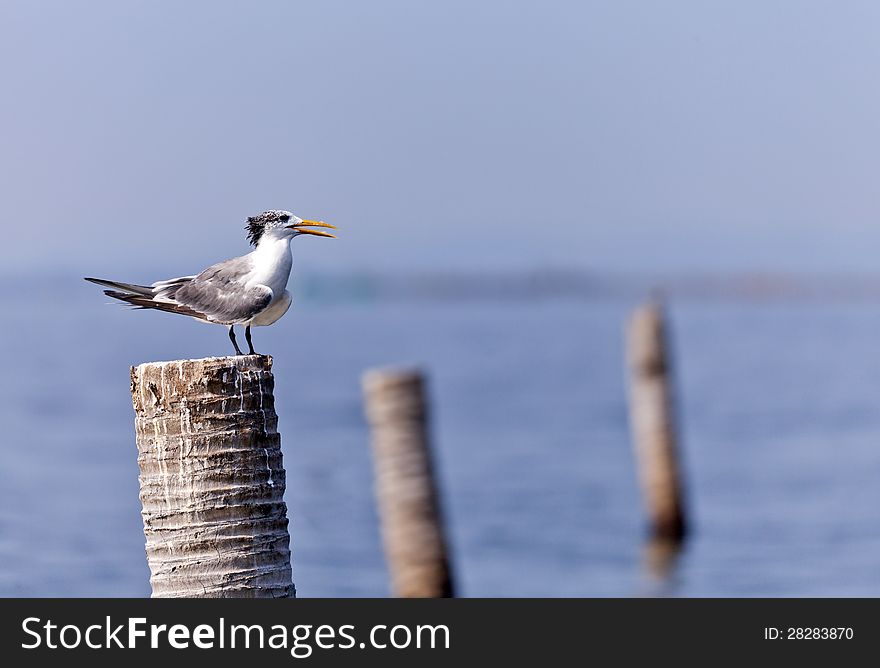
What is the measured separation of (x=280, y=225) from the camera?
685 cm

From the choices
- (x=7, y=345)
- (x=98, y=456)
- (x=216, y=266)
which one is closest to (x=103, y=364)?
(x=7, y=345)

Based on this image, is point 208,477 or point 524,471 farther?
point 524,471

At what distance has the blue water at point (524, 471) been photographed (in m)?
14.7

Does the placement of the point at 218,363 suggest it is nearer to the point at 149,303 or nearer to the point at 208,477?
the point at 208,477

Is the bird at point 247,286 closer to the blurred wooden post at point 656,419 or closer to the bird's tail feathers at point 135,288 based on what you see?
the bird's tail feathers at point 135,288

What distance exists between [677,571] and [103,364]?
108 ft

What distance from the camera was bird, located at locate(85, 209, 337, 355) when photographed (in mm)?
6789

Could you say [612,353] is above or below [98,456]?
above

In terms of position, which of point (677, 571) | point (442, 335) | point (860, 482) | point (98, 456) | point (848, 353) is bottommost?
point (677, 571)

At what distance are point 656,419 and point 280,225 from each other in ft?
30.4

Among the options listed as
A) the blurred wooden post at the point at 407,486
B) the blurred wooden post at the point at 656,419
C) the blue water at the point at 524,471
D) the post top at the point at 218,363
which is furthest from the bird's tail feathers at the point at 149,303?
the blurred wooden post at the point at 656,419

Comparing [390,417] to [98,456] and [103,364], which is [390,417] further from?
[103,364]

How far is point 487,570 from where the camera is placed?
50.3 ft

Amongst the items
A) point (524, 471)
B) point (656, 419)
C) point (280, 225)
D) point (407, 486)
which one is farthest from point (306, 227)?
point (524, 471)
